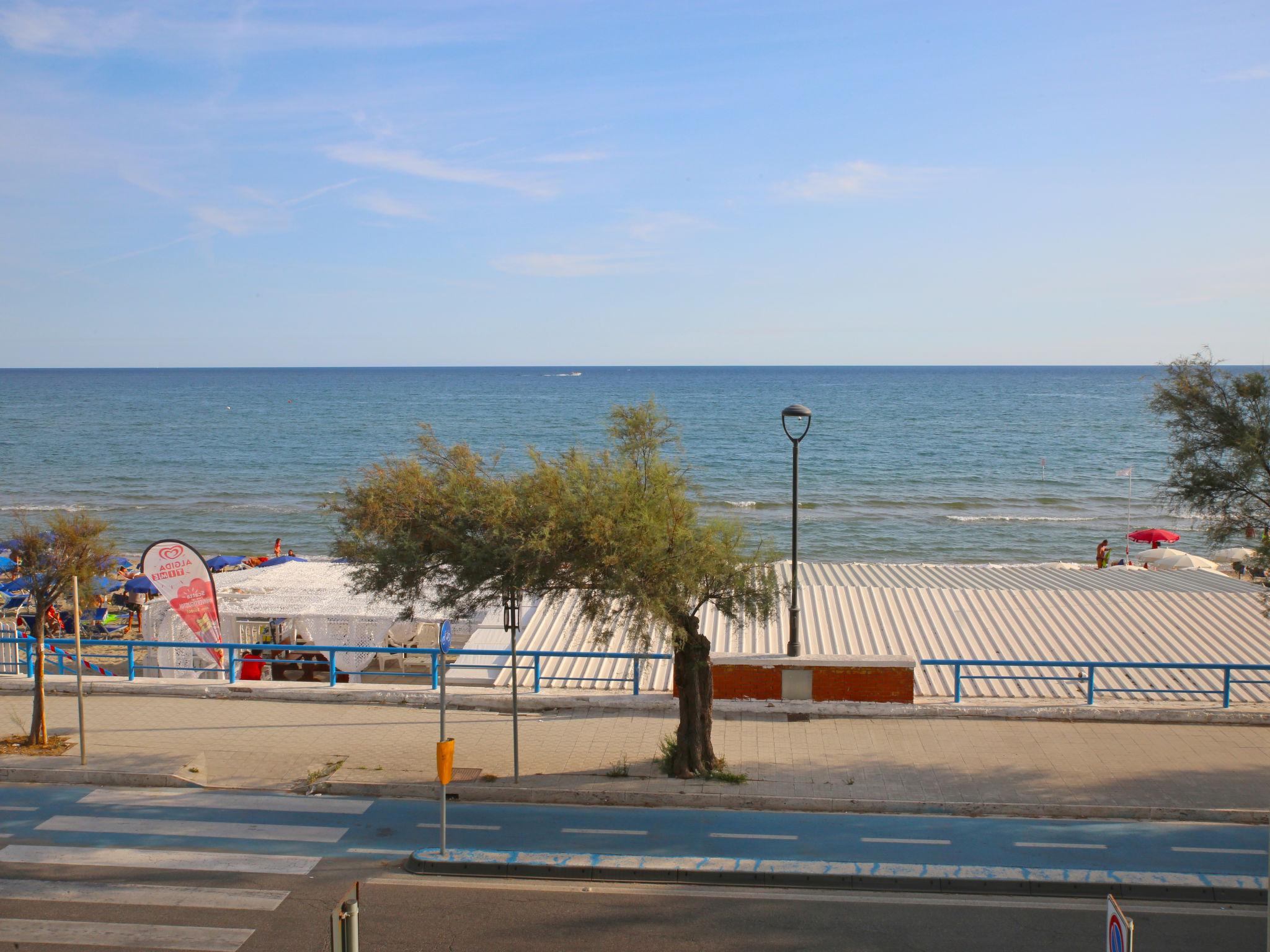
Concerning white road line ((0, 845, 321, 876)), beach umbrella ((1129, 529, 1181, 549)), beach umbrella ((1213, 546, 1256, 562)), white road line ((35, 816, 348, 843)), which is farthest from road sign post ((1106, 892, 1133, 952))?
beach umbrella ((1213, 546, 1256, 562))

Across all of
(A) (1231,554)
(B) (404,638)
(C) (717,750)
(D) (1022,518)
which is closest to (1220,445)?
(C) (717,750)

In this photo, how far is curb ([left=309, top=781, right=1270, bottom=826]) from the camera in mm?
11500

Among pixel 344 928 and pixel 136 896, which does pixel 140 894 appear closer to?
pixel 136 896

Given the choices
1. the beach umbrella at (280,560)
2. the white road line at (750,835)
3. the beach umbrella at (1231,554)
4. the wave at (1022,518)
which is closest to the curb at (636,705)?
the white road line at (750,835)

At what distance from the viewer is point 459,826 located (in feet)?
37.1

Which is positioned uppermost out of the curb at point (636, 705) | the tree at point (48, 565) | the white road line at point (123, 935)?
the tree at point (48, 565)

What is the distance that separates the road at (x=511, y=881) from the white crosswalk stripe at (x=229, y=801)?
3cm

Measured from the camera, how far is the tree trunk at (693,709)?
41.2 feet

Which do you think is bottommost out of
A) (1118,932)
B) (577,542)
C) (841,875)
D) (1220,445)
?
(841,875)

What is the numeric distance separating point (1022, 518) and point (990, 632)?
37588 mm

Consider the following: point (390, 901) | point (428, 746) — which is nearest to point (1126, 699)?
point (428, 746)

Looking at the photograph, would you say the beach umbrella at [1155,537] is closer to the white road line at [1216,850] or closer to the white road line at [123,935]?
the white road line at [1216,850]

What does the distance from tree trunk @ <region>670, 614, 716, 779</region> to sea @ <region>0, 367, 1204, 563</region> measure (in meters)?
2.41

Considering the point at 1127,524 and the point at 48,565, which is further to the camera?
the point at 1127,524
